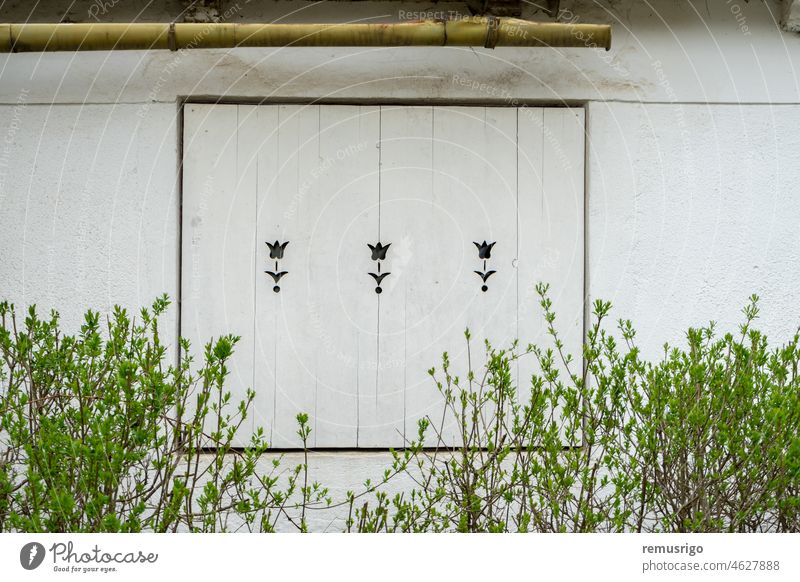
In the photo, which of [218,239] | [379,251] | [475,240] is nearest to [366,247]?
[379,251]

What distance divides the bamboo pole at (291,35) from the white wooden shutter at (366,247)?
33 centimetres

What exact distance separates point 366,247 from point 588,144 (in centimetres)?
110

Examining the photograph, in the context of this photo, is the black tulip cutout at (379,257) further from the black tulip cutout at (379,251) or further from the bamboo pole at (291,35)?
the bamboo pole at (291,35)

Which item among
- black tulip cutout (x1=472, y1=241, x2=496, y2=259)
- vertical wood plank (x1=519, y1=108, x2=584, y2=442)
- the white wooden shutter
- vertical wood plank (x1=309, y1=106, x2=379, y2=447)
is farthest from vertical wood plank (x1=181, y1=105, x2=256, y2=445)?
vertical wood plank (x1=519, y1=108, x2=584, y2=442)

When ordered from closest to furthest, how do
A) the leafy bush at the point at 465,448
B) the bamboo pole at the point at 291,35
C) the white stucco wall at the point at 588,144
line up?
the leafy bush at the point at 465,448
the bamboo pole at the point at 291,35
the white stucco wall at the point at 588,144

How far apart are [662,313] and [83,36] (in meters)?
2.78

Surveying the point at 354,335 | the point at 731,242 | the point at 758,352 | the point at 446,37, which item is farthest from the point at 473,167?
the point at 758,352

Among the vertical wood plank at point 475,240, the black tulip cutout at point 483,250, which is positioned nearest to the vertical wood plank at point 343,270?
the vertical wood plank at point 475,240

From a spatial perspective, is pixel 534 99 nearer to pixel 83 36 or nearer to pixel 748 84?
pixel 748 84

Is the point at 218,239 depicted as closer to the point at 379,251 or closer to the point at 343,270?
the point at 343,270

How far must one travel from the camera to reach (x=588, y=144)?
14.1ft

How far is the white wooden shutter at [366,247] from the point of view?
426 cm

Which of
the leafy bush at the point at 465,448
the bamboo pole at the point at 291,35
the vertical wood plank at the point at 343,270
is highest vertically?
the bamboo pole at the point at 291,35

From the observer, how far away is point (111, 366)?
335cm
